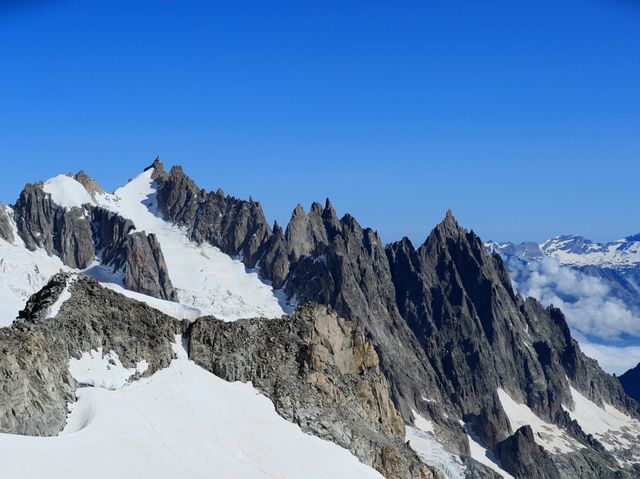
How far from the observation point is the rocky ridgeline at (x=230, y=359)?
204 feet

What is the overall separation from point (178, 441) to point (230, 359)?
13.5 meters

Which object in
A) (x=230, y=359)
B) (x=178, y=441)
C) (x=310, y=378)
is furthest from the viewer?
(x=310, y=378)

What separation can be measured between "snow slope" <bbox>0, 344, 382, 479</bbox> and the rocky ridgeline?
154cm

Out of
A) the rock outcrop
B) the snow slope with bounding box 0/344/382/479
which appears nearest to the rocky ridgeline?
the rock outcrop

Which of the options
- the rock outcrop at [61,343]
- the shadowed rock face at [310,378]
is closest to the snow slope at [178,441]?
the rock outcrop at [61,343]

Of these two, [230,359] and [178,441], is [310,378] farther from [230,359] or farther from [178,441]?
[178,441]

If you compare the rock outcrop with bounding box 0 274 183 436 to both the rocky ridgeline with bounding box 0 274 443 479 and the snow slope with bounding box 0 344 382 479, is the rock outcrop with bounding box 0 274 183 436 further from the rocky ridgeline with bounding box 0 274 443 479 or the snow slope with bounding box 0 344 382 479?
the snow slope with bounding box 0 344 382 479

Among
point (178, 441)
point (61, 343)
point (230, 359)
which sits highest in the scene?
point (230, 359)

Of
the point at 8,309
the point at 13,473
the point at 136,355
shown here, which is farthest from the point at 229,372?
the point at 8,309

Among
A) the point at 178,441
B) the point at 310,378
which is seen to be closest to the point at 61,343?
the point at 178,441

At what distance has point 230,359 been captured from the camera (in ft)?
265

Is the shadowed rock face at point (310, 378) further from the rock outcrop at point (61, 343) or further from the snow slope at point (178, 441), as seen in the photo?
the rock outcrop at point (61, 343)

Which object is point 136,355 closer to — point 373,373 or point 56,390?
point 56,390

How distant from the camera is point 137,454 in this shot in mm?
63219
